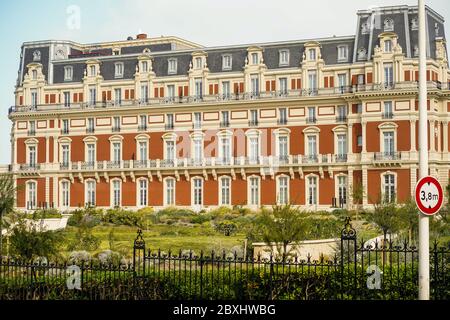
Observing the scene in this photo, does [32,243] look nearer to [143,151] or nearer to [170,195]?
[170,195]

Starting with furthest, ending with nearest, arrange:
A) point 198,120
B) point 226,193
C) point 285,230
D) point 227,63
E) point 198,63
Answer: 1. point 198,63
2. point 227,63
3. point 198,120
4. point 226,193
5. point 285,230

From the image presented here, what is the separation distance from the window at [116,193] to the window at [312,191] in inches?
441

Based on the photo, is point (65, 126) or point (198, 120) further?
point (65, 126)

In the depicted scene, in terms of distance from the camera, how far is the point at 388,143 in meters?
43.3

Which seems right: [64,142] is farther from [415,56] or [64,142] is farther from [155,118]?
[415,56]

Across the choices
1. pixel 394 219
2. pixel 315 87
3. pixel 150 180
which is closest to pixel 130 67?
pixel 150 180

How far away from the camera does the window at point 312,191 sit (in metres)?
44.8

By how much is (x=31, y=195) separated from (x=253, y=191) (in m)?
13.6

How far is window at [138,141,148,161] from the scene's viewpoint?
48.5 m

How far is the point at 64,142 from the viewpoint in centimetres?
5031

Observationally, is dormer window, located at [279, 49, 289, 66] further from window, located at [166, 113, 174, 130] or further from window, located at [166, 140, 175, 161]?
window, located at [166, 140, 175, 161]

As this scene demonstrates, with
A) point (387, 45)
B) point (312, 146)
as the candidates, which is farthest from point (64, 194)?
point (387, 45)

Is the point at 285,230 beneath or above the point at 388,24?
beneath

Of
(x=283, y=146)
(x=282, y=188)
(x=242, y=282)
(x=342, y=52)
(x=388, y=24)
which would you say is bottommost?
(x=242, y=282)
